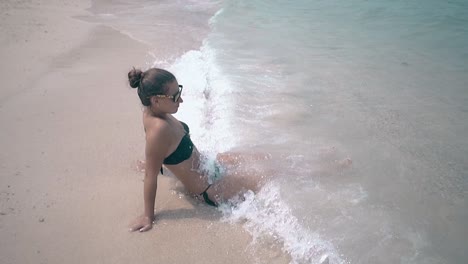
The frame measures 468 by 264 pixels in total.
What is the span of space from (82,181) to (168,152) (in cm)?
107

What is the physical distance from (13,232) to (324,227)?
8.06 feet

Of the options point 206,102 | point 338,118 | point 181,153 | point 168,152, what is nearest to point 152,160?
point 168,152

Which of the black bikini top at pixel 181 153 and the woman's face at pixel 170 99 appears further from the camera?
the black bikini top at pixel 181 153

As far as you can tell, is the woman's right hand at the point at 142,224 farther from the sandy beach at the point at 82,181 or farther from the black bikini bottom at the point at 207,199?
the black bikini bottom at the point at 207,199

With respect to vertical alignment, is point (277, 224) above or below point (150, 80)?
below

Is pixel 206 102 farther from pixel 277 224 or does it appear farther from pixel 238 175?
pixel 277 224

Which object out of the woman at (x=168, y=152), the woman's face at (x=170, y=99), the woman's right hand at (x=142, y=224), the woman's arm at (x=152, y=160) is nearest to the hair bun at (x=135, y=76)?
the woman at (x=168, y=152)

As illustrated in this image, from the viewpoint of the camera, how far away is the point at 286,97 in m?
5.18

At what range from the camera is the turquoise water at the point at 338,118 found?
2.90 meters

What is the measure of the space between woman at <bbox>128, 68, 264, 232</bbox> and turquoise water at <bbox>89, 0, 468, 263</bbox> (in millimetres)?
295

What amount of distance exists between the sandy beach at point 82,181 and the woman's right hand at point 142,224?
0.19ft

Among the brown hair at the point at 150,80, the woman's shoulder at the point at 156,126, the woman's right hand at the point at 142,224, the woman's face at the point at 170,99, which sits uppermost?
the brown hair at the point at 150,80

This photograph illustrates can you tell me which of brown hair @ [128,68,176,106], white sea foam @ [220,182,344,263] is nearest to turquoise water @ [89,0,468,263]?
white sea foam @ [220,182,344,263]

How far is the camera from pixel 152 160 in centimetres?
257
